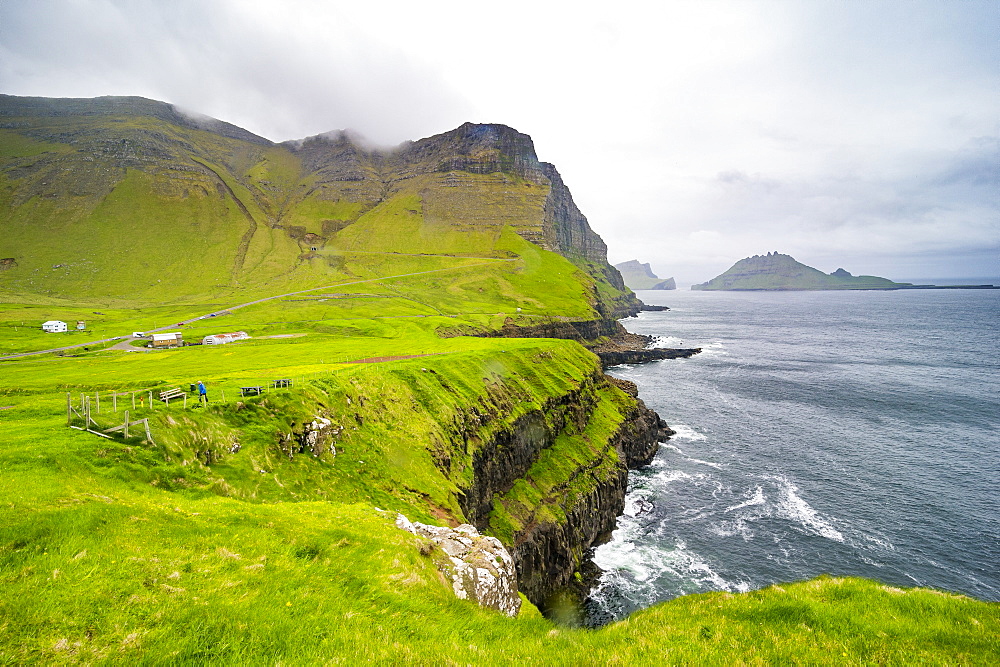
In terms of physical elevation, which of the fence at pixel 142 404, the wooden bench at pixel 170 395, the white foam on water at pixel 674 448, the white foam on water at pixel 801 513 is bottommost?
the white foam on water at pixel 801 513

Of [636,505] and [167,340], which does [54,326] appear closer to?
[167,340]

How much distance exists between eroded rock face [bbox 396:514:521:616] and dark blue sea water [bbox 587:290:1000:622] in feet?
85.5

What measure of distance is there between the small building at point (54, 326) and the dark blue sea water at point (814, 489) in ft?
445

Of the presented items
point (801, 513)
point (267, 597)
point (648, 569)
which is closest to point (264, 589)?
point (267, 597)

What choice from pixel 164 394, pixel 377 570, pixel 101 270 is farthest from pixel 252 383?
pixel 101 270

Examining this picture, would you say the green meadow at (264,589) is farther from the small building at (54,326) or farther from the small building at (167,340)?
the small building at (54,326)

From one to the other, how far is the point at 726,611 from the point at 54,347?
11691cm

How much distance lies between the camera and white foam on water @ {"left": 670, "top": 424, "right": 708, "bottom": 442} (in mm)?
82688

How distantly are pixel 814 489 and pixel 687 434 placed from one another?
24.5 metres

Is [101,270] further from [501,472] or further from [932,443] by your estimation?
[932,443]

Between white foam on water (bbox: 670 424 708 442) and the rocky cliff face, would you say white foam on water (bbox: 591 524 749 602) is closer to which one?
the rocky cliff face

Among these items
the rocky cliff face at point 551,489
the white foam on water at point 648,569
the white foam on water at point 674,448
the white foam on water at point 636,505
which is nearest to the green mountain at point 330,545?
the rocky cliff face at point 551,489

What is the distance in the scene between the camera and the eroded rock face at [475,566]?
18.2 meters

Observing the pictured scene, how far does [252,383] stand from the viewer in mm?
35344
